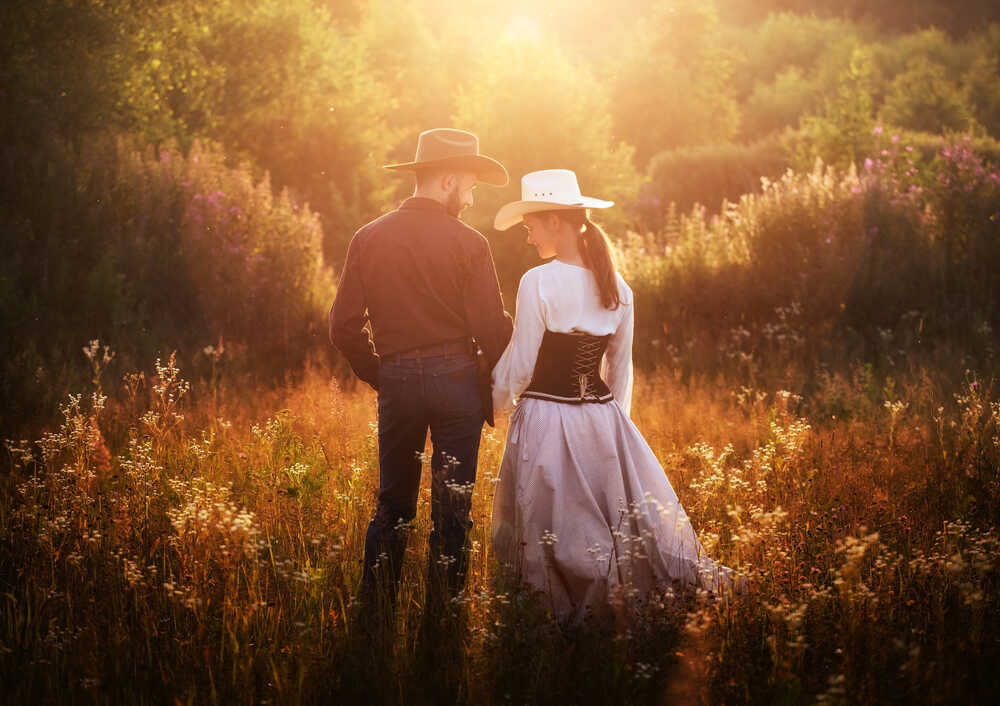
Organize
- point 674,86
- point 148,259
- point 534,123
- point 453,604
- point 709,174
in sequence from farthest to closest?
point 674,86
point 709,174
point 534,123
point 148,259
point 453,604

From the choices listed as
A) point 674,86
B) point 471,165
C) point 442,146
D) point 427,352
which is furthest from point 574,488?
point 674,86

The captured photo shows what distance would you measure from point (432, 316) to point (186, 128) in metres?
15.3

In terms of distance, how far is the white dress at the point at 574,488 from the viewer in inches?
154

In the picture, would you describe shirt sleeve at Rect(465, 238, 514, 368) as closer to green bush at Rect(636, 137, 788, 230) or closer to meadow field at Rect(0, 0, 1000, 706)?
meadow field at Rect(0, 0, 1000, 706)

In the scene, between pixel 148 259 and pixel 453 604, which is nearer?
pixel 453 604

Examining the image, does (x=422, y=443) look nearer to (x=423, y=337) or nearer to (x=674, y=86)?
(x=423, y=337)

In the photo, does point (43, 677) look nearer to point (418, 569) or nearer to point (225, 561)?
→ point (225, 561)

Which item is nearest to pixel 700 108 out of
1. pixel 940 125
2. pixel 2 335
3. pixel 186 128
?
pixel 940 125

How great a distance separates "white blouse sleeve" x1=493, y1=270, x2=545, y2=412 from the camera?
4082 millimetres

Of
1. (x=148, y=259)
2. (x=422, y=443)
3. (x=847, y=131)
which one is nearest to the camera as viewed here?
(x=422, y=443)

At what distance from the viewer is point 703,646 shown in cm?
343

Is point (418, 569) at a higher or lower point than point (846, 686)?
lower

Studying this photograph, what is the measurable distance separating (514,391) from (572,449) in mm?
409

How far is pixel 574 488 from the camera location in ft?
13.3
